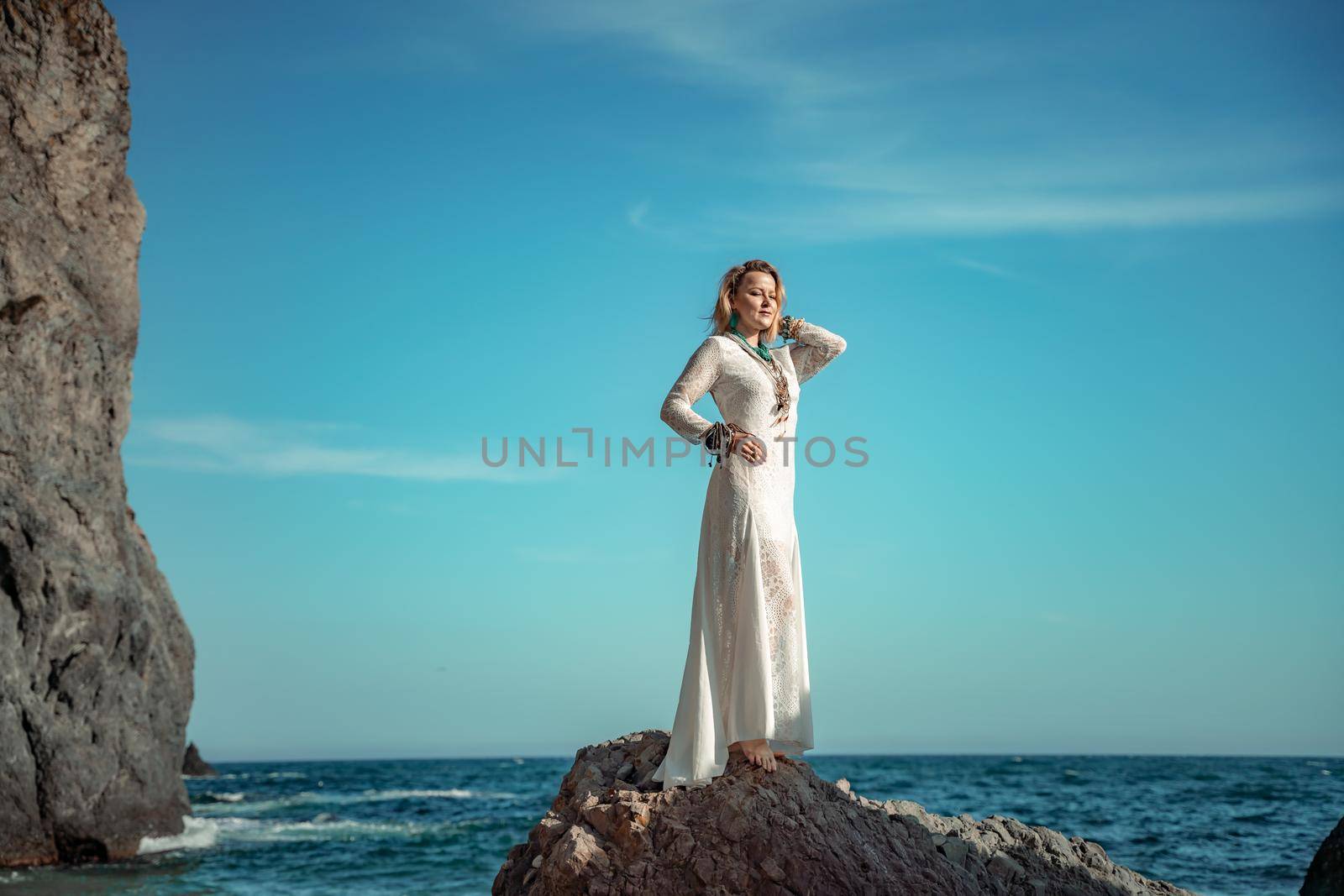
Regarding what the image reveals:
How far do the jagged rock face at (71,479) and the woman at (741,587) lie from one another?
15.0m

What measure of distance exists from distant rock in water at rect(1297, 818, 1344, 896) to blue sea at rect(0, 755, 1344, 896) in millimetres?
3576

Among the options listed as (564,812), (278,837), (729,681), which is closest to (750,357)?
(729,681)

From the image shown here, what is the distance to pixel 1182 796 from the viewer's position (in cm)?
3484

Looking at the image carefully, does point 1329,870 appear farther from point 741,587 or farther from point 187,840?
point 187,840

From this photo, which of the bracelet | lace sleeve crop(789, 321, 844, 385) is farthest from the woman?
lace sleeve crop(789, 321, 844, 385)

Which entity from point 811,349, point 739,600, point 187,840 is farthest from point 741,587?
point 187,840

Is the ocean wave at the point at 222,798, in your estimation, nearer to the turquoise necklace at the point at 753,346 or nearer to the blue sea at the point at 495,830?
the blue sea at the point at 495,830

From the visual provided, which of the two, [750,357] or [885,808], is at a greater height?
[750,357]

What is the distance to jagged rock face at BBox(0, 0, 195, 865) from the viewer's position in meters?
17.8

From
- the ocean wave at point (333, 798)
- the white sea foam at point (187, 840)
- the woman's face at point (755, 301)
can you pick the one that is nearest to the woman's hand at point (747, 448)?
the woman's face at point (755, 301)

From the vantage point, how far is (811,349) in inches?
271

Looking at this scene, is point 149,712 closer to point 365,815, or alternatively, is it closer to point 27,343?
point 27,343

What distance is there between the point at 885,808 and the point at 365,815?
105ft

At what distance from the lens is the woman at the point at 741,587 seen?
6176 mm
